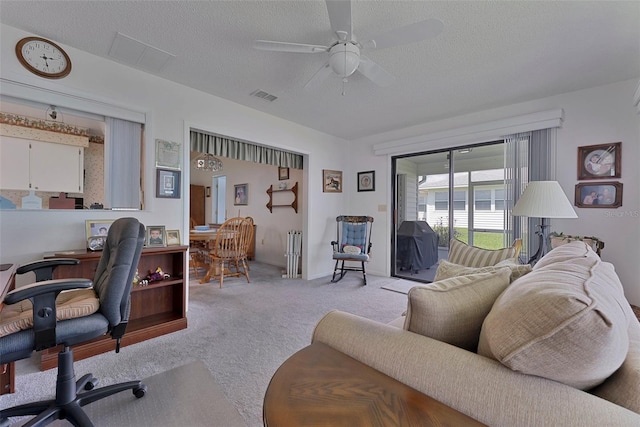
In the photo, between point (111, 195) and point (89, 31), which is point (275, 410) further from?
point (89, 31)

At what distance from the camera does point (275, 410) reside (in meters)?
0.54

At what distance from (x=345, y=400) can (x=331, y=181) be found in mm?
4225

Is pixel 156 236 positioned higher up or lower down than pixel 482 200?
lower down

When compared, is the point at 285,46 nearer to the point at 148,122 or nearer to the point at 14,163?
Result: the point at 148,122

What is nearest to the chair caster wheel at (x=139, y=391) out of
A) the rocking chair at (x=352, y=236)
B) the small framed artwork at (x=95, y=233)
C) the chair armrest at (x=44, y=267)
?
the chair armrest at (x=44, y=267)

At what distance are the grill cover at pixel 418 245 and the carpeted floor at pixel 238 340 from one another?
94 cm

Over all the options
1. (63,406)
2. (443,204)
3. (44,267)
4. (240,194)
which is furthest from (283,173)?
(63,406)

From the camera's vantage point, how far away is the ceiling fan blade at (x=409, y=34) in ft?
5.19

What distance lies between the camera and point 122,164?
2.46 m

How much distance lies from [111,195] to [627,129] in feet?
16.4

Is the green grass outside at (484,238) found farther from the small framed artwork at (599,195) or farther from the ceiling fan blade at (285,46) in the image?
the ceiling fan blade at (285,46)

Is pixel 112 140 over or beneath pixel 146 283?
over

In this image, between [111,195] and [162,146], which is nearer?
[111,195]

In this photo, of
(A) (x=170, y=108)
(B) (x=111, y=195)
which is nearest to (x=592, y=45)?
(A) (x=170, y=108)
